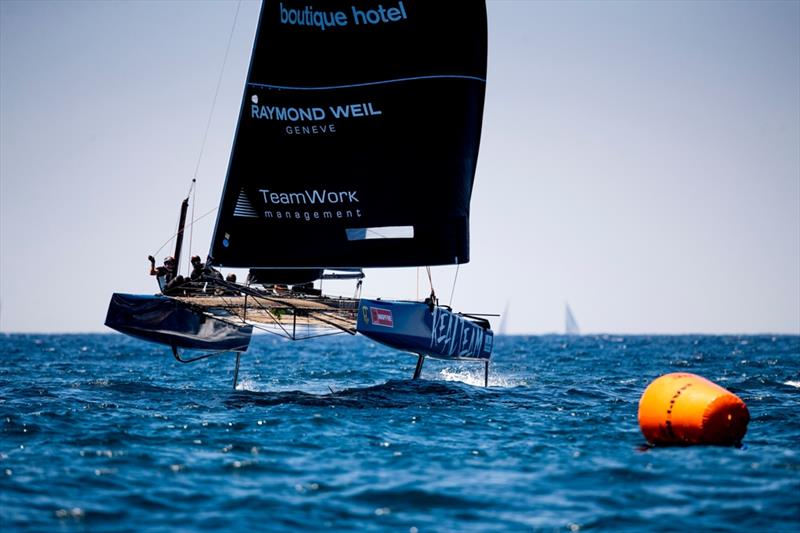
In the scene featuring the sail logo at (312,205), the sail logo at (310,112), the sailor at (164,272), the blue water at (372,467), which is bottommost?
the blue water at (372,467)

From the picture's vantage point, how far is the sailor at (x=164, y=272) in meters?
16.7

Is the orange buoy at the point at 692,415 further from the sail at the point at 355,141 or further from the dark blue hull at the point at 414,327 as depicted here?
the sail at the point at 355,141

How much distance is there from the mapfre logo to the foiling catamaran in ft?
3.44

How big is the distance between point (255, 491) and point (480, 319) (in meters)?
11.4

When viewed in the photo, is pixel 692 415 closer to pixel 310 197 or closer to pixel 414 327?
pixel 414 327

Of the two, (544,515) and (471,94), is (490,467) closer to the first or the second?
(544,515)

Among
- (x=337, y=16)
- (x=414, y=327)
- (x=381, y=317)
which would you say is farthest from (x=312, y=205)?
(x=337, y=16)

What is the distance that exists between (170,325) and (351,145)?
16.8 feet

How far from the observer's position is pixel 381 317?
14.9m

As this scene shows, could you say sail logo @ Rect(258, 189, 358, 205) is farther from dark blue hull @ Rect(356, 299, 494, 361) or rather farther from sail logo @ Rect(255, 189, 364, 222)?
dark blue hull @ Rect(356, 299, 494, 361)

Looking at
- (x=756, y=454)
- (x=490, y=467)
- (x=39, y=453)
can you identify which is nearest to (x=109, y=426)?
(x=39, y=453)

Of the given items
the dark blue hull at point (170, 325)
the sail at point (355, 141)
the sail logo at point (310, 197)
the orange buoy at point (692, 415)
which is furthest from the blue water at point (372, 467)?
the sail logo at point (310, 197)

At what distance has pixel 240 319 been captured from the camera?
714 inches

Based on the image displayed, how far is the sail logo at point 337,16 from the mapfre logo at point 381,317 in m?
5.44
